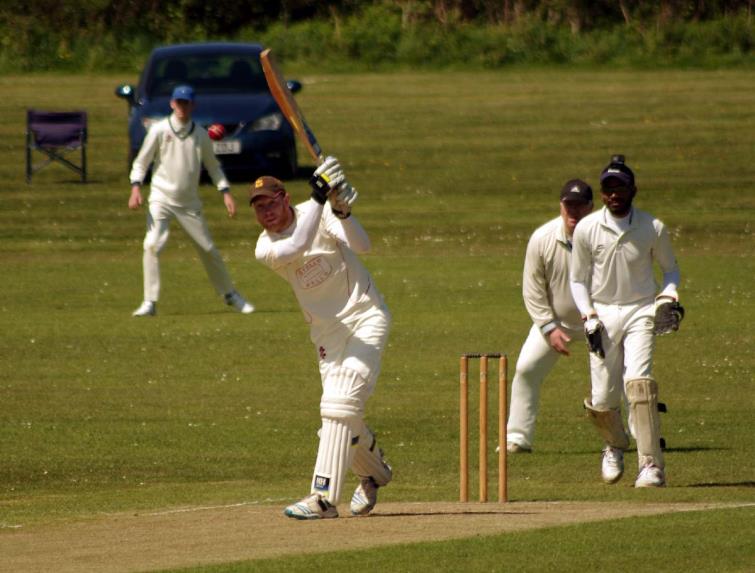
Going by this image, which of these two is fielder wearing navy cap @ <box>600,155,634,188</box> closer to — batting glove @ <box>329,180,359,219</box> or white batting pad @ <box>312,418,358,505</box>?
batting glove @ <box>329,180,359,219</box>

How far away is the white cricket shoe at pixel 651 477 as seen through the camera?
34.4 ft

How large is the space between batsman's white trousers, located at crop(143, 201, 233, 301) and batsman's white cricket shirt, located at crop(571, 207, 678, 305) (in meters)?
7.45

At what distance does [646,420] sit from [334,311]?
211 cm

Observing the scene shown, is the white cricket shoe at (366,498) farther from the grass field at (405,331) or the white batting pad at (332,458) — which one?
the grass field at (405,331)

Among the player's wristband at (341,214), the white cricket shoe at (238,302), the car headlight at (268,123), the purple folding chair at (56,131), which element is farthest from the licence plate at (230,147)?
the player's wristband at (341,214)

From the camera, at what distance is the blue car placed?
25.6m

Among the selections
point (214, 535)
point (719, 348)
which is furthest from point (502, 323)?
point (214, 535)

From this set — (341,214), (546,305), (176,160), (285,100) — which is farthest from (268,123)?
(341,214)

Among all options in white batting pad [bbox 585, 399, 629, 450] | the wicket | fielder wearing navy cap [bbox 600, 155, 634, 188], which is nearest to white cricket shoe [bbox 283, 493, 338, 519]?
the wicket

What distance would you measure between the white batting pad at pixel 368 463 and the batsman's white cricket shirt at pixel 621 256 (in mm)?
1941

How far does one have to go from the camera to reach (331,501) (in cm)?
934

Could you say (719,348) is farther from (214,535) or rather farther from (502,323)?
(214,535)

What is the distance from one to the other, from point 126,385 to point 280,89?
4.96 metres

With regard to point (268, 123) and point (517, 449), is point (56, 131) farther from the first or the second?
point (517, 449)
